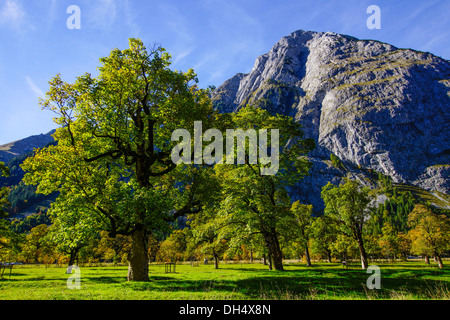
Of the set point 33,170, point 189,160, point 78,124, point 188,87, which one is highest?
point 188,87

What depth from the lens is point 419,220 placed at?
53531 millimetres

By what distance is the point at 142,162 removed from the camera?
22766 millimetres

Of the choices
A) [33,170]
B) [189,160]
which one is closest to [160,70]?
[189,160]

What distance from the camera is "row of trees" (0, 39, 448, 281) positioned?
18.2 metres

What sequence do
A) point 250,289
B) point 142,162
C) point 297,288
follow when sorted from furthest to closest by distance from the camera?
point 142,162 < point 297,288 < point 250,289

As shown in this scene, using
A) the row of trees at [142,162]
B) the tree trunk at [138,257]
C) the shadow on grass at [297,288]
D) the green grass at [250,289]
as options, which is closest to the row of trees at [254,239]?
the row of trees at [142,162]

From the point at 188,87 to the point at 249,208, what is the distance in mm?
15437

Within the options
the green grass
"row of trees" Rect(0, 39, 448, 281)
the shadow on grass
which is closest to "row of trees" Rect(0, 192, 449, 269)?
A: "row of trees" Rect(0, 39, 448, 281)

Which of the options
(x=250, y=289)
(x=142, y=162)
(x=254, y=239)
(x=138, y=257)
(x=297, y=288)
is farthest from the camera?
(x=254, y=239)

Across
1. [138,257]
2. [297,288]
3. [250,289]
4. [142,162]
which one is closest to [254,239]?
[297,288]

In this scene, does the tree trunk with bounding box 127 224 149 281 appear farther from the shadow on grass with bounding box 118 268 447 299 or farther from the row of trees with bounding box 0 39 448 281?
the shadow on grass with bounding box 118 268 447 299

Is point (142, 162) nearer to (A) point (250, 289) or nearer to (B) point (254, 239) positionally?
(A) point (250, 289)
